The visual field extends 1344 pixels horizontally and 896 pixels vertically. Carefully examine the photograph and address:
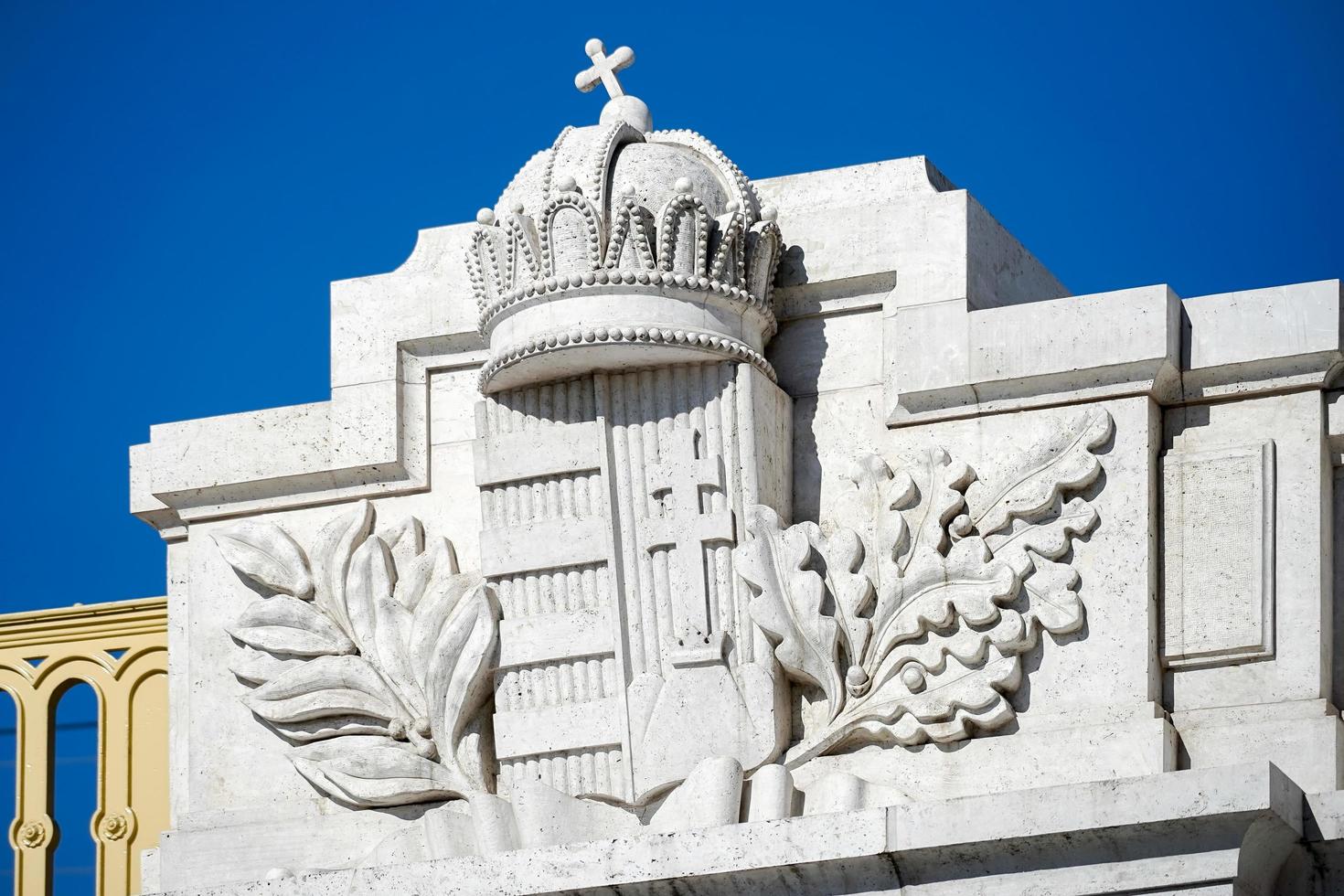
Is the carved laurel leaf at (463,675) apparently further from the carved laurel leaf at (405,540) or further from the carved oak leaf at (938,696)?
the carved oak leaf at (938,696)

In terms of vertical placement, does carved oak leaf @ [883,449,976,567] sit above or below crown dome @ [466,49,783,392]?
below

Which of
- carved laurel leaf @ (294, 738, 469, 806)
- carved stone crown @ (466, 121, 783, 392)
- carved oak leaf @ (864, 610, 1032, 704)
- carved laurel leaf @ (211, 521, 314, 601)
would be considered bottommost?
carved laurel leaf @ (294, 738, 469, 806)

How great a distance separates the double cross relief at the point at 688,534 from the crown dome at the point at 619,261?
37 cm

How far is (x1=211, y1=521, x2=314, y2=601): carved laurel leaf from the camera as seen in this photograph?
434 inches

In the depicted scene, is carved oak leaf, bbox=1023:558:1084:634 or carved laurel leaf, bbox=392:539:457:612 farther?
carved laurel leaf, bbox=392:539:457:612

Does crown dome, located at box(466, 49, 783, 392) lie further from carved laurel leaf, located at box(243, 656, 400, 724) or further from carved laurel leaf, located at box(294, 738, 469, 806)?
carved laurel leaf, located at box(294, 738, 469, 806)

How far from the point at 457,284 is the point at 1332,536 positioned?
11.0 feet

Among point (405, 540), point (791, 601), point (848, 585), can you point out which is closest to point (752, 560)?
point (791, 601)

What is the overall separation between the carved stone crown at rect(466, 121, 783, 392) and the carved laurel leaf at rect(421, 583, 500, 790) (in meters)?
0.82

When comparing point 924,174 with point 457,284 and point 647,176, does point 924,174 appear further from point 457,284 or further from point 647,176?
point 457,284

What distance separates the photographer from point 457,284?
11.2 metres

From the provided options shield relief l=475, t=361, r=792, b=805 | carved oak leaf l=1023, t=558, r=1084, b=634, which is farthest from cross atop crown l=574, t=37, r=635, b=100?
carved oak leaf l=1023, t=558, r=1084, b=634

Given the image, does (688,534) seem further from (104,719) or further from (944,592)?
(104,719)

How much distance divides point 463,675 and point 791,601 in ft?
4.04
